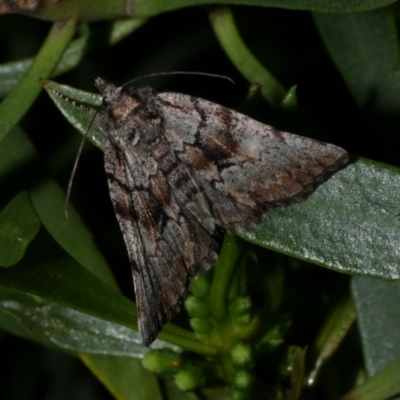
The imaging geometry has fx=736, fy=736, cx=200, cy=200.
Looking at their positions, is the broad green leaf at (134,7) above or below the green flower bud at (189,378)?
above

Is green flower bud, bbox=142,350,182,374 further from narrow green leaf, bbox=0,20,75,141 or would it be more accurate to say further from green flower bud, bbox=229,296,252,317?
narrow green leaf, bbox=0,20,75,141

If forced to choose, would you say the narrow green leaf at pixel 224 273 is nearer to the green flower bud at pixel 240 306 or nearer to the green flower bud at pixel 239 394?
the green flower bud at pixel 240 306

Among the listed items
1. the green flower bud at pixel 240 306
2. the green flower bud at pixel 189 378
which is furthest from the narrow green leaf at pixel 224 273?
the green flower bud at pixel 189 378

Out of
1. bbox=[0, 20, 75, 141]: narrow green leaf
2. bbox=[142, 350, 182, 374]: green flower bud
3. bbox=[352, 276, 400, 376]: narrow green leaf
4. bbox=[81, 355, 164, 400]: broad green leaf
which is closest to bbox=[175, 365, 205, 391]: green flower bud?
bbox=[142, 350, 182, 374]: green flower bud

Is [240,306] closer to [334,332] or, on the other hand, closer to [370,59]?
[334,332]

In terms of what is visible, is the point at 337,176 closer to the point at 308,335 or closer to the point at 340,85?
the point at 308,335

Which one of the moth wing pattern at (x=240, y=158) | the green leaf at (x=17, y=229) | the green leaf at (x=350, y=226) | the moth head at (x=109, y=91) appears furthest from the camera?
the moth head at (x=109, y=91)
